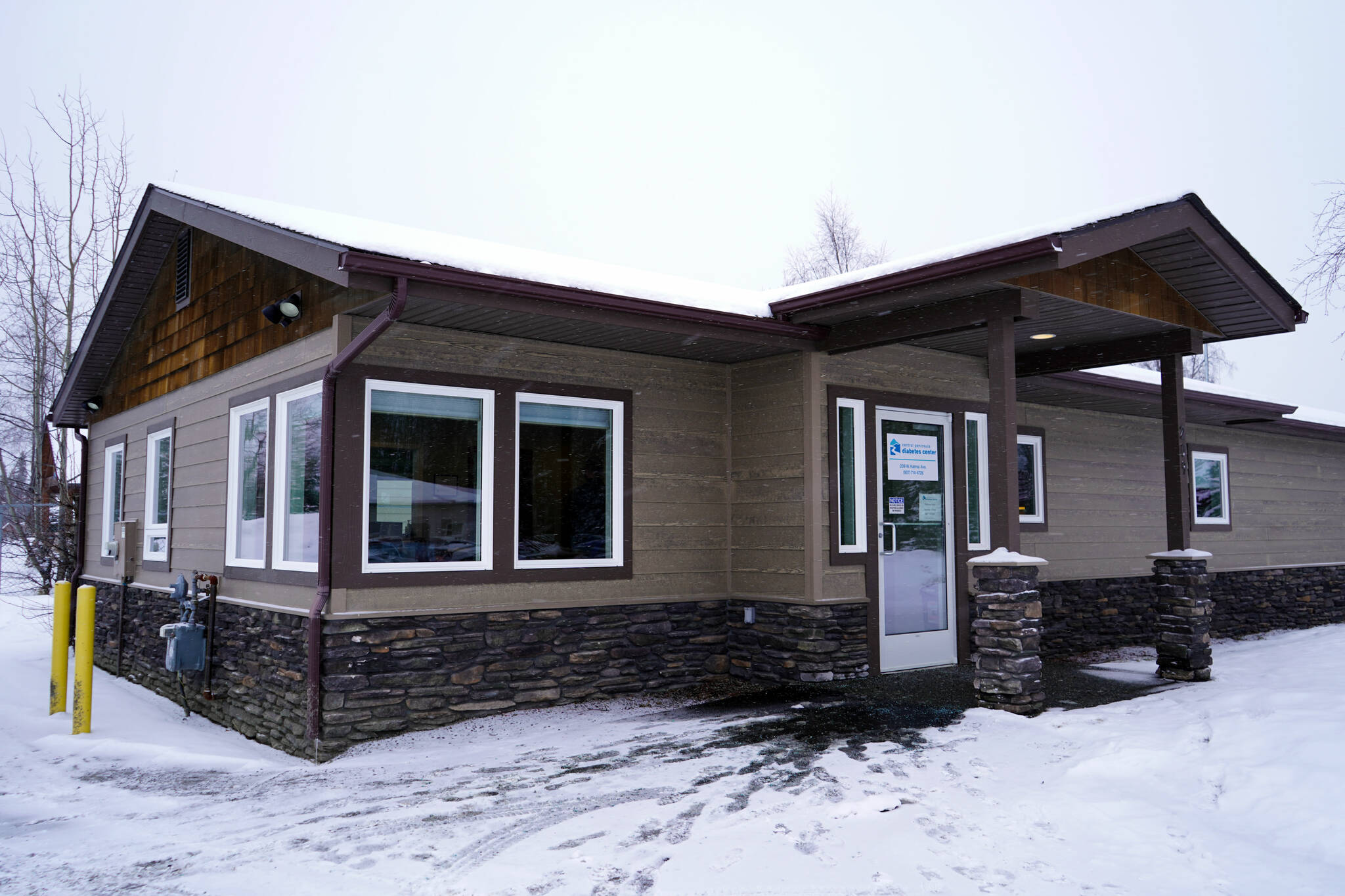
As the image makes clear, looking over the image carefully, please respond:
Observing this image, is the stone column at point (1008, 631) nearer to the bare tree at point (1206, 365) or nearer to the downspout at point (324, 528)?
the downspout at point (324, 528)

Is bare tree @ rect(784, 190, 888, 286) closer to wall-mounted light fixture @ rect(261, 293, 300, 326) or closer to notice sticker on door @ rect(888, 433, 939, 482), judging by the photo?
notice sticker on door @ rect(888, 433, 939, 482)

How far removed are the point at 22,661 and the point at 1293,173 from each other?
113875 mm

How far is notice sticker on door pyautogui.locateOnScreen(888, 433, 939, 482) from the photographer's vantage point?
7.90m

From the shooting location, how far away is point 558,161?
18425 centimetres

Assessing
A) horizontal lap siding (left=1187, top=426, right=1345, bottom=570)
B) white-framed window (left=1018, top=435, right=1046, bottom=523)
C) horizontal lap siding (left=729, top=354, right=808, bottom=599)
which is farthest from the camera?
horizontal lap siding (left=1187, top=426, right=1345, bottom=570)

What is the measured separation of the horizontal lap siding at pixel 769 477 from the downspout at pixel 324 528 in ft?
9.74

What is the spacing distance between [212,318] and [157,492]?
2165 millimetres

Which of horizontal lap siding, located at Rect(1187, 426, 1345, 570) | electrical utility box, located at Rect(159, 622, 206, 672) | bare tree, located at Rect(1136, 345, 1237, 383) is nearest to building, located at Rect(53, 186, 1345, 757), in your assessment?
electrical utility box, located at Rect(159, 622, 206, 672)

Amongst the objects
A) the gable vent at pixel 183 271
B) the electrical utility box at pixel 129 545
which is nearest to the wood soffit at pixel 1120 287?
the gable vent at pixel 183 271

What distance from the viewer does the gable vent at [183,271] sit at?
8.85m

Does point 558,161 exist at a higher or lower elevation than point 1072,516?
higher

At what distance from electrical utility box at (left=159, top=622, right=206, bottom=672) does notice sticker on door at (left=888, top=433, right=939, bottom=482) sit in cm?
562

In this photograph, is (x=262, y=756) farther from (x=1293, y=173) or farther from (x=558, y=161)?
(x=558, y=161)

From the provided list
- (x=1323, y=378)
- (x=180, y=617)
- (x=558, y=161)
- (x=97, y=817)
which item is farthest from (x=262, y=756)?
(x=558, y=161)
